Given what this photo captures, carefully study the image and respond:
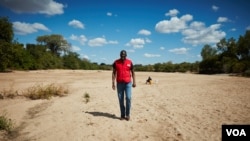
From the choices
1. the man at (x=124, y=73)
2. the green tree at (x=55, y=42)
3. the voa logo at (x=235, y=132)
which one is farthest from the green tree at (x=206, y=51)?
the voa logo at (x=235, y=132)

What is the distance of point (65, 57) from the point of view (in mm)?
86250

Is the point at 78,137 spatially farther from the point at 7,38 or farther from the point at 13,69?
the point at 13,69

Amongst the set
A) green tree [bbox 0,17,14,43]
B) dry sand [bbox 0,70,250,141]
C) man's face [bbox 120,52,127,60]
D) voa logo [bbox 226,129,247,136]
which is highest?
green tree [bbox 0,17,14,43]

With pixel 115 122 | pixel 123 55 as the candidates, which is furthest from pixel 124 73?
pixel 115 122

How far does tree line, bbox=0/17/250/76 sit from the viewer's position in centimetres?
3872

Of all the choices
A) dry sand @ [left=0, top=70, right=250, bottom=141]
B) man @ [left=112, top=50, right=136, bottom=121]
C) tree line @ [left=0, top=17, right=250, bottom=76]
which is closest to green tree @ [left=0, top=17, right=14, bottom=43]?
tree line @ [left=0, top=17, right=250, bottom=76]

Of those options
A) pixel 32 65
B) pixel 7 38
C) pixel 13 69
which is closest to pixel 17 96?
pixel 7 38

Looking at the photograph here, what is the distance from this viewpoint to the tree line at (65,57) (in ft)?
127

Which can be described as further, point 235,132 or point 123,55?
point 123,55

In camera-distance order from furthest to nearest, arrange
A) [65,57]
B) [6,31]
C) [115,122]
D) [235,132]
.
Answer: [65,57]
[6,31]
[115,122]
[235,132]

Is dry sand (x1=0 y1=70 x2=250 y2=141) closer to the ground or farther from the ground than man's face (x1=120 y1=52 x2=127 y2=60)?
closer to the ground

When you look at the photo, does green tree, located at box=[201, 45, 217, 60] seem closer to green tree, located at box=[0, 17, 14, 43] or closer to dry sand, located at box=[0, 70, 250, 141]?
green tree, located at box=[0, 17, 14, 43]

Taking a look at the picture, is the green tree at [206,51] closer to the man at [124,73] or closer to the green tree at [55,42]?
the green tree at [55,42]

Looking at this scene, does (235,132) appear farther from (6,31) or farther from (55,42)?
(55,42)
